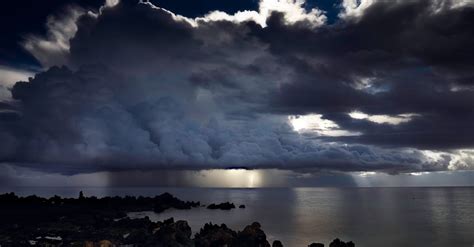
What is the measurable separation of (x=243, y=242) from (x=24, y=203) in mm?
131898

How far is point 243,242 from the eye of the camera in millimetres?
74125

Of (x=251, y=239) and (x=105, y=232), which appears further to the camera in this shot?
(x=105, y=232)

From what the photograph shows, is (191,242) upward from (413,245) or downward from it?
upward

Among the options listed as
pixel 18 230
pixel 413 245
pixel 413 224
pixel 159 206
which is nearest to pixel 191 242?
pixel 18 230

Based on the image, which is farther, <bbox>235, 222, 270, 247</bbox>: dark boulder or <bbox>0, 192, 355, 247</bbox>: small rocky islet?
<bbox>0, 192, 355, 247</bbox>: small rocky islet

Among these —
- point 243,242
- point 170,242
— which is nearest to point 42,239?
point 170,242

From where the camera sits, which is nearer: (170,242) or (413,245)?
(170,242)

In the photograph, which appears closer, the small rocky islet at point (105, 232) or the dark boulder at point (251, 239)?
the dark boulder at point (251, 239)

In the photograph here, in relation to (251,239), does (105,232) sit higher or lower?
higher

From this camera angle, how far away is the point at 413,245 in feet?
315

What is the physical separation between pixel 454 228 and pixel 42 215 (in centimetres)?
13686

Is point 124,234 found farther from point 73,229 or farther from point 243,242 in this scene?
point 243,242

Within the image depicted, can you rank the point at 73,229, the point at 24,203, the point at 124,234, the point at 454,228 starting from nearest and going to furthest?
1. the point at 124,234
2. the point at 73,229
3. the point at 454,228
4. the point at 24,203

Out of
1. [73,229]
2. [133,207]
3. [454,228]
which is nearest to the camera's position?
[73,229]
